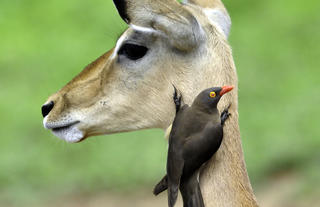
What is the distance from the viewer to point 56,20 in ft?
53.6

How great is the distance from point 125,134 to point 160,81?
6.91 metres

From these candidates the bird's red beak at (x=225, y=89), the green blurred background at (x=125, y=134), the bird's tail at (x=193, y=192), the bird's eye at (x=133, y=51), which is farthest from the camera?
the green blurred background at (x=125, y=134)

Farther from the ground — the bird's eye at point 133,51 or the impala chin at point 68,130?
the bird's eye at point 133,51

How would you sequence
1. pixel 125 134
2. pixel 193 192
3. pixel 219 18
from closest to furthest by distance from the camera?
pixel 193 192, pixel 219 18, pixel 125 134

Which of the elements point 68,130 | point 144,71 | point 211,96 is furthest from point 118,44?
point 211,96

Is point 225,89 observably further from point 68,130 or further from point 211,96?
point 68,130

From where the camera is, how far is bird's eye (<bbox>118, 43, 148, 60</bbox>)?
5.09 m

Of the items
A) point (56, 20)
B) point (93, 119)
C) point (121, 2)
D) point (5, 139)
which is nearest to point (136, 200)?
point (5, 139)

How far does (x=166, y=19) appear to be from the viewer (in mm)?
4746

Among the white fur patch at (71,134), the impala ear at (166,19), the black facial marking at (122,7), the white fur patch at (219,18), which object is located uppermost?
the black facial marking at (122,7)

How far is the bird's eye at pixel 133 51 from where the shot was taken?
5086mm

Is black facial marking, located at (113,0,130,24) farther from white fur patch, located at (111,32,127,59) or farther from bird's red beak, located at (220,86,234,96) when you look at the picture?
bird's red beak, located at (220,86,234,96)

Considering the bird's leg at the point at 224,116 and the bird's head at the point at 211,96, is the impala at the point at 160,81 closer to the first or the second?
the bird's leg at the point at 224,116

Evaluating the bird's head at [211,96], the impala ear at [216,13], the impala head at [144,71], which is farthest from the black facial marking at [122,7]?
the impala ear at [216,13]
